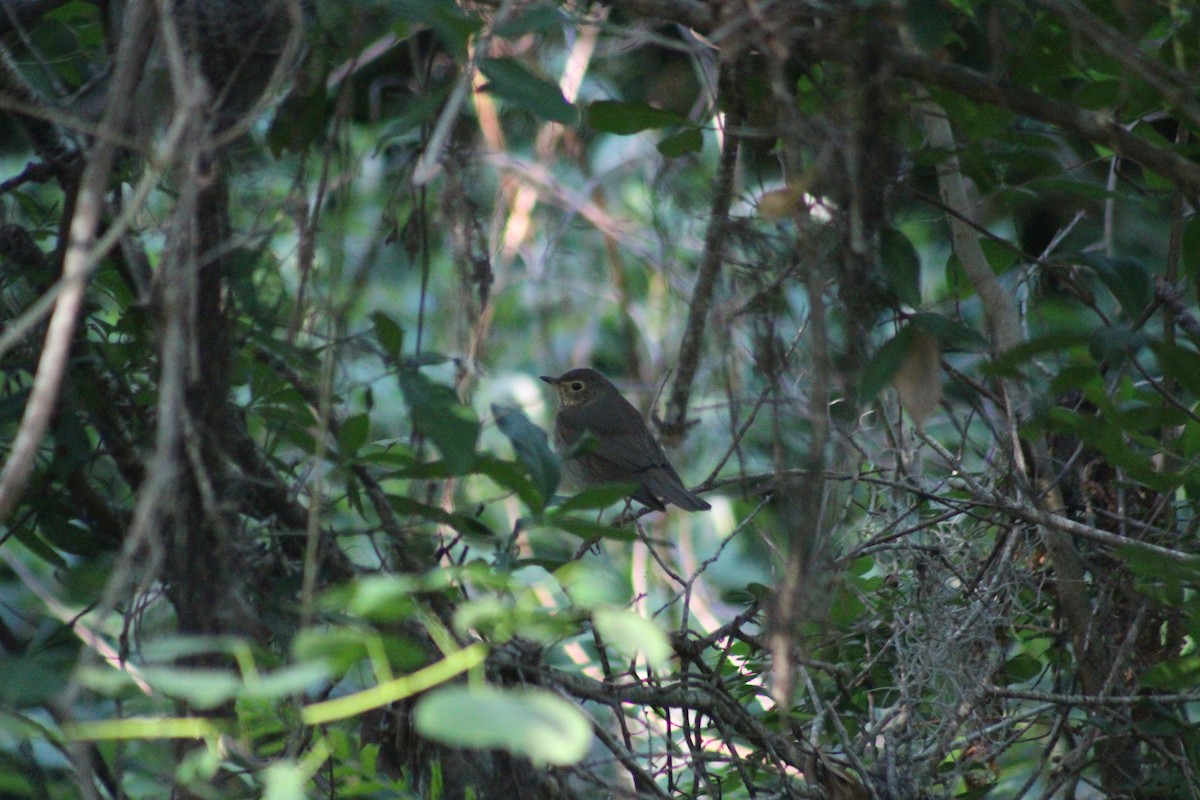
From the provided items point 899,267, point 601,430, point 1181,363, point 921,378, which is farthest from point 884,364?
point 601,430

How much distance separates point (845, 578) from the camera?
3.09 metres

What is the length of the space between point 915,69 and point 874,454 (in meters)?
1.94

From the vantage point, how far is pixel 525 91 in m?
1.99


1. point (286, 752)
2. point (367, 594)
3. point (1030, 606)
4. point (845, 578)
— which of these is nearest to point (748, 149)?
point (845, 578)

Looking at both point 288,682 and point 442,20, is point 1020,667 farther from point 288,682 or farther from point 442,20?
point 288,682

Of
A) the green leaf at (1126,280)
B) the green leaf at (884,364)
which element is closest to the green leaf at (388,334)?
the green leaf at (884,364)

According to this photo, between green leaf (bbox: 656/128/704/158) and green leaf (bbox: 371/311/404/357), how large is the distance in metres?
0.92

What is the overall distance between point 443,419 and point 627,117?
3.20 ft

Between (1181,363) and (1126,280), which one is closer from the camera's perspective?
(1181,363)

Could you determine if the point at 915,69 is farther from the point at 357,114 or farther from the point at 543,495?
the point at 357,114

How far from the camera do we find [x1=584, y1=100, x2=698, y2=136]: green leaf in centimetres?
261

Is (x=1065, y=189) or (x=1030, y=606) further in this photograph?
(x=1030, y=606)

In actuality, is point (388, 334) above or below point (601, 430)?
above

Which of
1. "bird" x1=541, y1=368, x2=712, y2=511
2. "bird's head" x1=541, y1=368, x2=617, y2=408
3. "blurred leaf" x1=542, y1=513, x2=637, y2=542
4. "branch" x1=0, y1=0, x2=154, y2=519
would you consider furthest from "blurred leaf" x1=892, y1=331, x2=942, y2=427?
"bird's head" x1=541, y1=368, x2=617, y2=408
